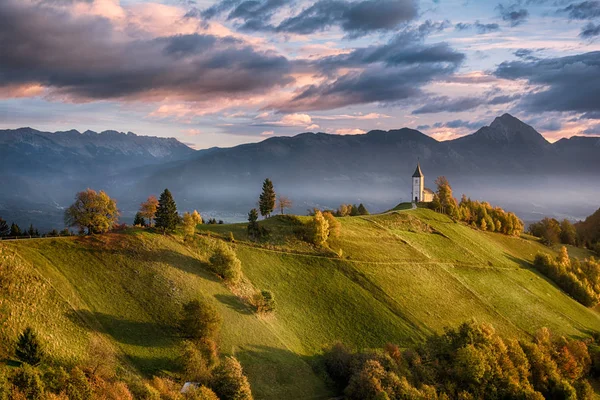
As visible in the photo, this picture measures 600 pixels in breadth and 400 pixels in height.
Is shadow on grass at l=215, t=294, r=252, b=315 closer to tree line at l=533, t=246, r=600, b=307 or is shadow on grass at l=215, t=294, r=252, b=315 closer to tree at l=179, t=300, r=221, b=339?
tree at l=179, t=300, r=221, b=339

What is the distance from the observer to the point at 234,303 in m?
71.2

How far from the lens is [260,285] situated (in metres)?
80.1

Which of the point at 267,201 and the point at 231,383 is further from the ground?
the point at 267,201

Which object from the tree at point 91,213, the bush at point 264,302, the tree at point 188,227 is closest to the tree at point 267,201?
the tree at point 188,227

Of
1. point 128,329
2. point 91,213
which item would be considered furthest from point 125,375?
point 91,213

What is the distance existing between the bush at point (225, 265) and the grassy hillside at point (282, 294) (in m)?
2.40

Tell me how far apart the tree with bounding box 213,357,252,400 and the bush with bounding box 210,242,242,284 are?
936 inches

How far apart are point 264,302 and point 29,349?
118 ft

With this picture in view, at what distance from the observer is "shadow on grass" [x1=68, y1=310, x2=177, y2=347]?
55.6m

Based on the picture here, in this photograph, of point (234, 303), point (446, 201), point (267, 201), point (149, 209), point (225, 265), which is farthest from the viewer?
point (446, 201)

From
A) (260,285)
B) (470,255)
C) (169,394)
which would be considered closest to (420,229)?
(470,255)

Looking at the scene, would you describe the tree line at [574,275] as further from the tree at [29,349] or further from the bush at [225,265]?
the tree at [29,349]

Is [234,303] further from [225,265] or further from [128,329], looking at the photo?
[128,329]

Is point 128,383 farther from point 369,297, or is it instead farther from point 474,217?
point 474,217
